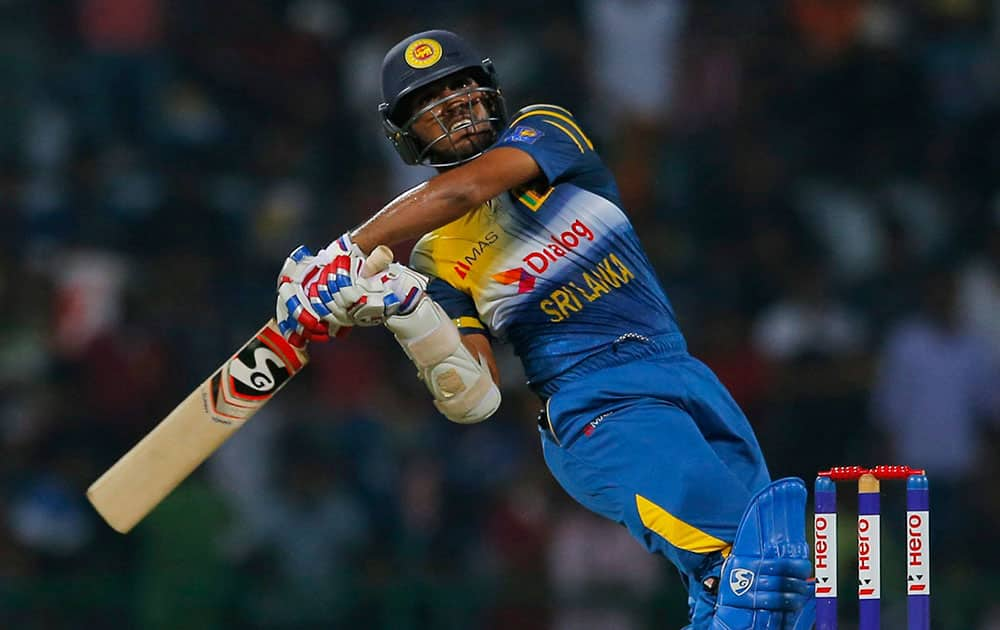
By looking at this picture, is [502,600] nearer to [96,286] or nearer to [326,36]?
[96,286]

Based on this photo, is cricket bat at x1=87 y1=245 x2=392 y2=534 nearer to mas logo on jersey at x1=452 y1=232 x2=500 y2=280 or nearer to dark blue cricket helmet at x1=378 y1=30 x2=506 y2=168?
mas logo on jersey at x1=452 y1=232 x2=500 y2=280

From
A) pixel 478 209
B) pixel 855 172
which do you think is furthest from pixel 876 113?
pixel 478 209

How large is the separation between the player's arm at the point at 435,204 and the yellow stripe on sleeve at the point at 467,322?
0.39 m

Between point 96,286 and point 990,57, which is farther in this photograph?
point 990,57

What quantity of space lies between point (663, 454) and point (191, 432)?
1.07 m

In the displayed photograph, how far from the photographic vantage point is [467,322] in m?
4.09

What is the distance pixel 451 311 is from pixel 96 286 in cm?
392

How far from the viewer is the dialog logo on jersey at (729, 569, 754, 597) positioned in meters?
3.54

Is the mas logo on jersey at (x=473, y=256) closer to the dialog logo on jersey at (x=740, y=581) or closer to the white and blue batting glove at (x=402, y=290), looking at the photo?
the white and blue batting glove at (x=402, y=290)

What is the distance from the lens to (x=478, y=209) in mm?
4055

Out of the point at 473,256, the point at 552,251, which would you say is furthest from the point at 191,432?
the point at 552,251

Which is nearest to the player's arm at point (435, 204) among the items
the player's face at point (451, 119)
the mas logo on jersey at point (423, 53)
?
the player's face at point (451, 119)

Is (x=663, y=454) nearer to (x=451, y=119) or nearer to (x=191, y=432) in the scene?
(x=451, y=119)

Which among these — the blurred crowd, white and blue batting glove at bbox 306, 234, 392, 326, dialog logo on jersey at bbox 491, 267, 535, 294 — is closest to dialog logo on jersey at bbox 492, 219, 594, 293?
dialog logo on jersey at bbox 491, 267, 535, 294
